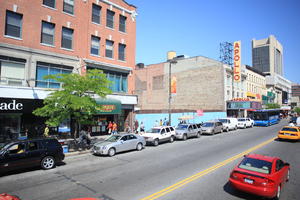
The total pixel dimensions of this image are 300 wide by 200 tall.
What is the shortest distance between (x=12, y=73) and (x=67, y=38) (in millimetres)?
6487

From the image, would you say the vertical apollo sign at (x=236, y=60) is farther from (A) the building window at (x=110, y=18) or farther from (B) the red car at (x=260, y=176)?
(B) the red car at (x=260, y=176)

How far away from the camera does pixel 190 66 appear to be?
47.6 metres

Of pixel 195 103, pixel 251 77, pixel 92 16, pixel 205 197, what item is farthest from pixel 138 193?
pixel 251 77

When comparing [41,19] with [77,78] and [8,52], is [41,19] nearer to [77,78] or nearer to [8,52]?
Result: [8,52]

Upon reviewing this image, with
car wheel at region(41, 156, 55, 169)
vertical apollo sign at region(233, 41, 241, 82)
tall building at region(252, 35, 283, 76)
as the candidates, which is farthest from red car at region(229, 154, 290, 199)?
tall building at region(252, 35, 283, 76)

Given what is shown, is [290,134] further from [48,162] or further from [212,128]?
[48,162]

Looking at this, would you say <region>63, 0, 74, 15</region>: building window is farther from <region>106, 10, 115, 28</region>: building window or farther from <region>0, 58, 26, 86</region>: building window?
<region>0, 58, 26, 86</region>: building window

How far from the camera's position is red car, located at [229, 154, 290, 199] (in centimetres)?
646

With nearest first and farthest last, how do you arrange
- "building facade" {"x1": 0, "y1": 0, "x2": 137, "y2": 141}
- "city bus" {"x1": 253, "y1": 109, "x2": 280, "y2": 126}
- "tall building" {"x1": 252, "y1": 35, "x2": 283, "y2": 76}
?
"building facade" {"x1": 0, "y1": 0, "x2": 137, "y2": 141} < "city bus" {"x1": 253, "y1": 109, "x2": 280, "y2": 126} < "tall building" {"x1": 252, "y1": 35, "x2": 283, "y2": 76}

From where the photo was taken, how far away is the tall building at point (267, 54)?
598 feet

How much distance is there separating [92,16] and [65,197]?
20.9 metres

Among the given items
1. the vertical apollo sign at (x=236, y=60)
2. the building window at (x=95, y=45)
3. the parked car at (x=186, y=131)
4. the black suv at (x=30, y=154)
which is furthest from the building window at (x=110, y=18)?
the vertical apollo sign at (x=236, y=60)

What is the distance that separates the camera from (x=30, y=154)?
10398mm

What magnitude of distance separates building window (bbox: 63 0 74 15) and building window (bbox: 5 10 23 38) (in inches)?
177
